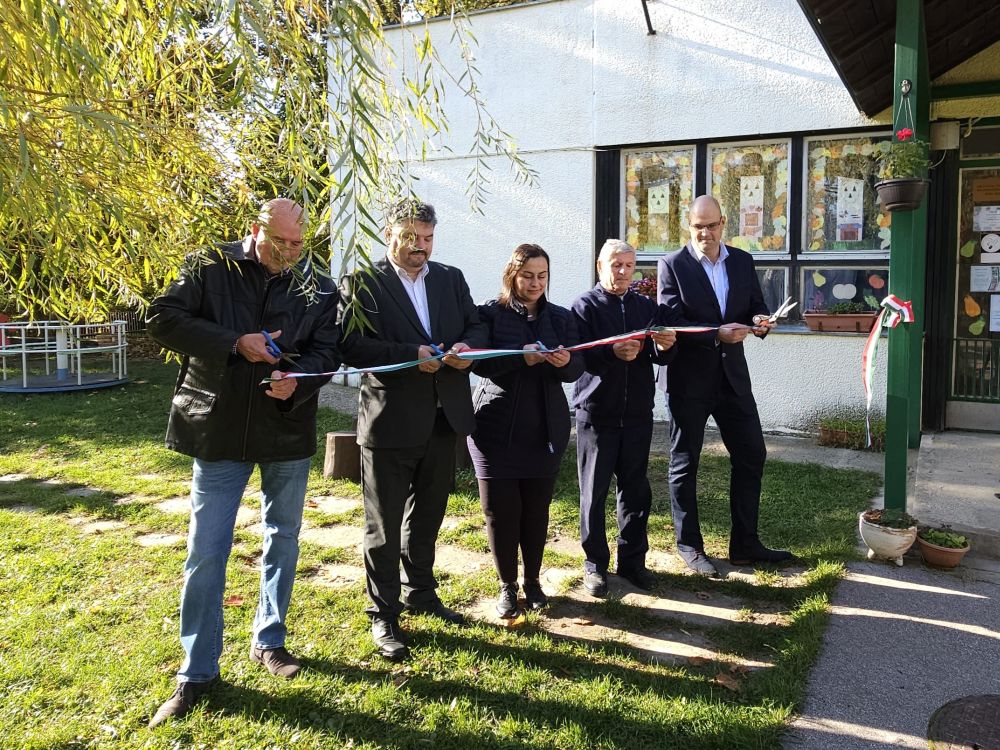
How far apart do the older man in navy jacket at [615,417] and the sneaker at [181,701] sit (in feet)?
6.92

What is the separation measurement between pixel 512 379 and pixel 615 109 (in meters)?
6.17

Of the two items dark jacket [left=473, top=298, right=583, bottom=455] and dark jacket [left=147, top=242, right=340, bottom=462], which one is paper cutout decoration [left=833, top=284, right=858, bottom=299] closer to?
dark jacket [left=473, top=298, right=583, bottom=455]

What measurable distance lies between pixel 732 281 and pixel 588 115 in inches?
209

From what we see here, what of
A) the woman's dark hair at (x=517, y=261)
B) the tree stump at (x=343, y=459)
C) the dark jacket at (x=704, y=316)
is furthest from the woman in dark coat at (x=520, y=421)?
the tree stump at (x=343, y=459)

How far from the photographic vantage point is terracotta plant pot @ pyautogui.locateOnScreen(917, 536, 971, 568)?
4.46 metres

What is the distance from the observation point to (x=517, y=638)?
383 cm

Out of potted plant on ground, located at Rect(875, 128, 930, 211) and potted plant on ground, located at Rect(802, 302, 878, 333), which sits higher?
potted plant on ground, located at Rect(875, 128, 930, 211)

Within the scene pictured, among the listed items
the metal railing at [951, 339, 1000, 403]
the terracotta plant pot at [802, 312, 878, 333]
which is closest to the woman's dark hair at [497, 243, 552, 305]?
the terracotta plant pot at [802, 312, 878, 333]

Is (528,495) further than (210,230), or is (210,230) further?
(528,495)

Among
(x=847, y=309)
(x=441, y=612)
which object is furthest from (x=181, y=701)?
(x=847, y=309)

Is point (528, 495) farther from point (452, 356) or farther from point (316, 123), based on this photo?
point (316, 123)

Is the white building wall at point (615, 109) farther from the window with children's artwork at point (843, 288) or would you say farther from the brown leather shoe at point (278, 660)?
the brown leather shoe at point (278, 660)

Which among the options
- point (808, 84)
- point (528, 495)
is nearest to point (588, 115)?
point (808, 84)

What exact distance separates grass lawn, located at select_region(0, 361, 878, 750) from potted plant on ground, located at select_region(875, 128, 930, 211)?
219 centimetres
